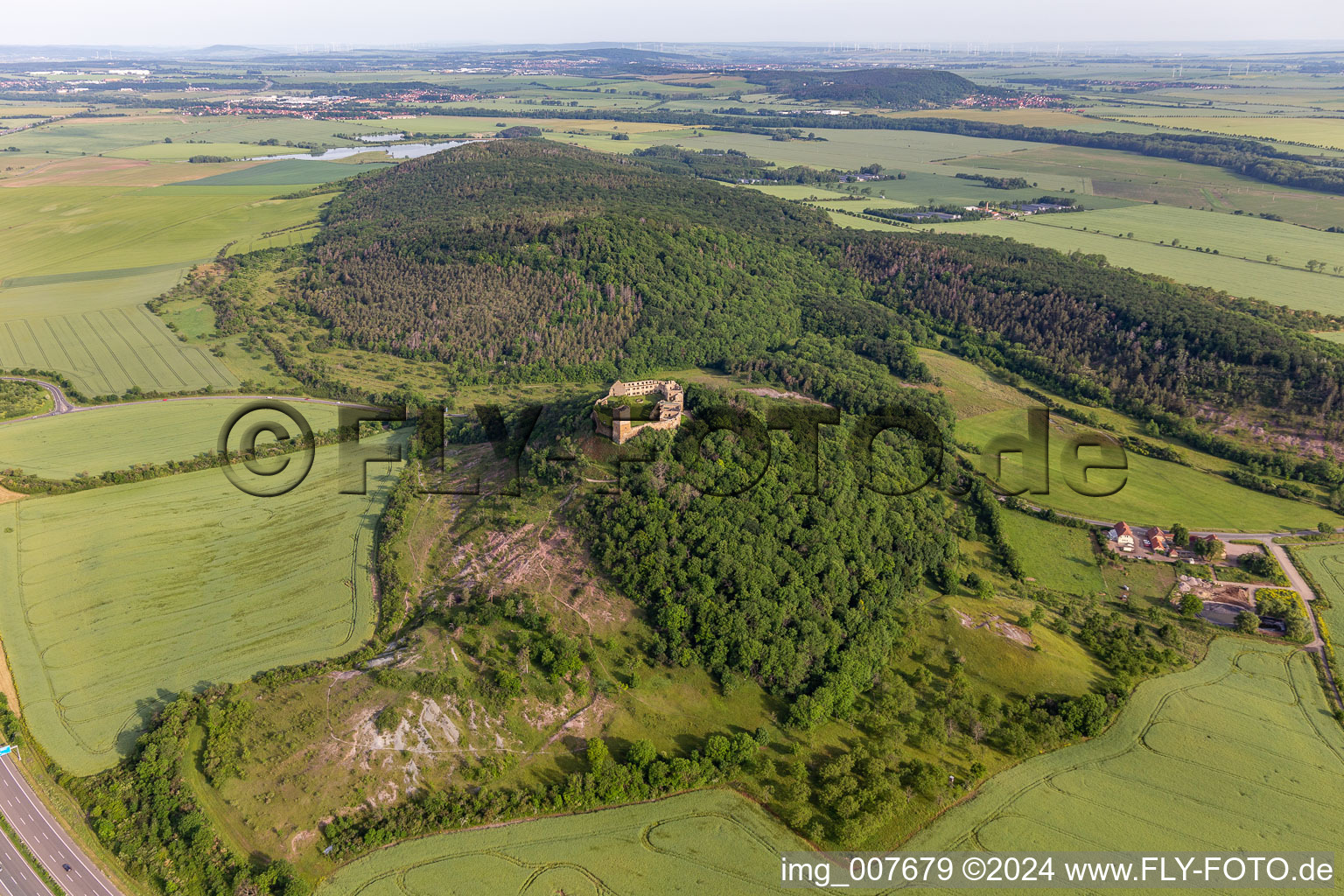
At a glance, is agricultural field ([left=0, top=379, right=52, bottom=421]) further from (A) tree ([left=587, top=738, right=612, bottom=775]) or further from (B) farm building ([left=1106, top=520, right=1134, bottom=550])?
(B) farm building ([left=1106, top=520, right=1134, bottom=550])

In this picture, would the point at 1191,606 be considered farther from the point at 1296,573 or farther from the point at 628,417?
the point at 628,417

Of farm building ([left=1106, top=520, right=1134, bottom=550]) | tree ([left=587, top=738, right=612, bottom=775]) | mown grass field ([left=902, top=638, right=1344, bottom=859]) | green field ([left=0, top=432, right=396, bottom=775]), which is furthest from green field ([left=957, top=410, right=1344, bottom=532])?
green field ([left=0, top=432, right=396, bottom=775])

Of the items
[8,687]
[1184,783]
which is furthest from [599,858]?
[8,687]

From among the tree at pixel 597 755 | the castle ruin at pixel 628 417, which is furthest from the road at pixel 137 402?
the tree at pixel 597 755

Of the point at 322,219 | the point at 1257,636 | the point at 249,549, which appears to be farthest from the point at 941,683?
the point at 322,219

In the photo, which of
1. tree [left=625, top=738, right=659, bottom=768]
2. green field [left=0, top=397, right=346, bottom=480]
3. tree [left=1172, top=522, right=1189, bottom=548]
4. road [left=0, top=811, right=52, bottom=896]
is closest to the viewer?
road [left=0, top=811, right=52, bottom=896]
